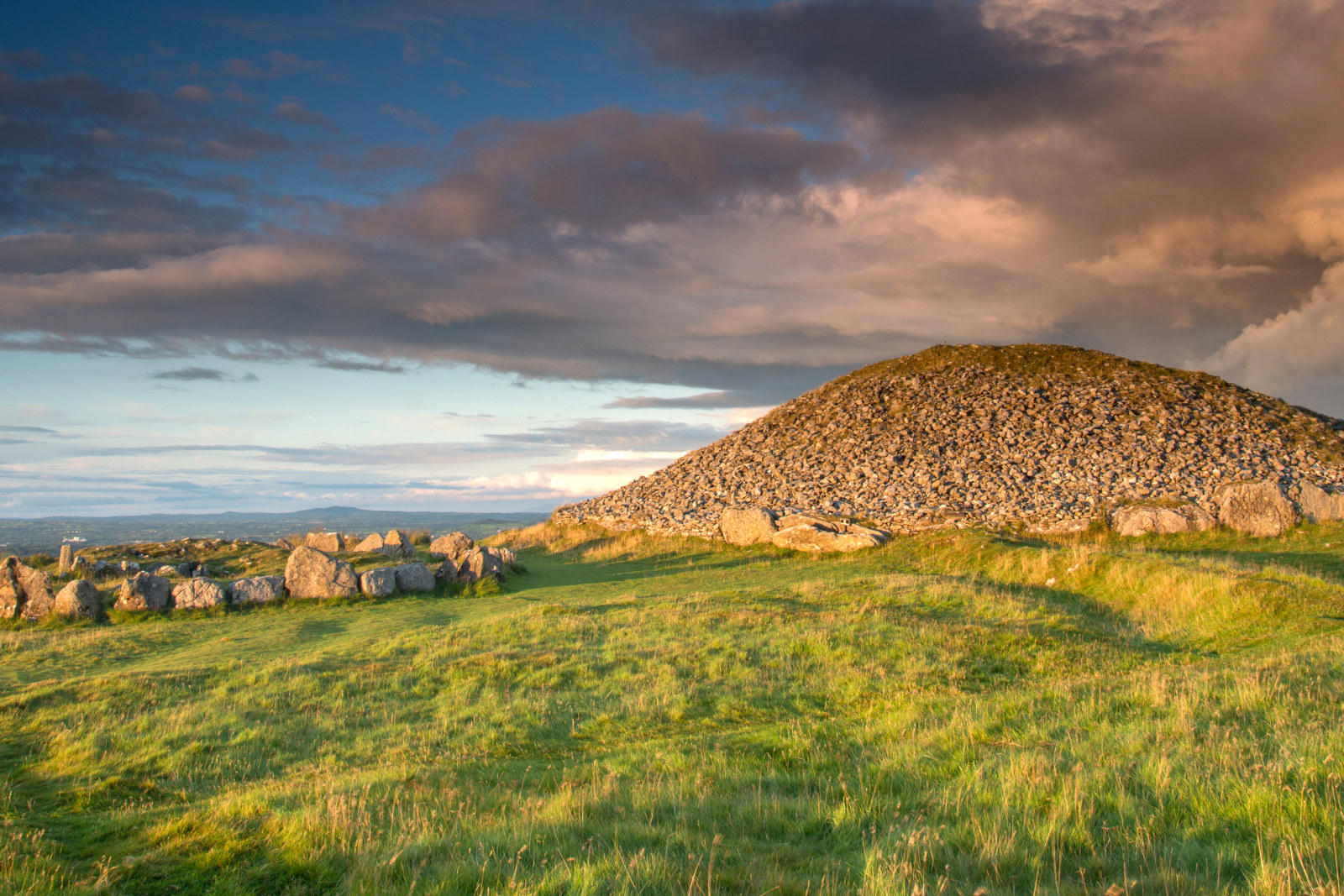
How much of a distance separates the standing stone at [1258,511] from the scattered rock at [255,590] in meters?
36.5

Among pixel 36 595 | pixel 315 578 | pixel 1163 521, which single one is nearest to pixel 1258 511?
pixel 1163 521

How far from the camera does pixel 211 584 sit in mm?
24797

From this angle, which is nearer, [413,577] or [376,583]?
[376,583]

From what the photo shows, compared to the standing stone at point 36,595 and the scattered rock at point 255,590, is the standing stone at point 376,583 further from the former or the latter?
the standing stone at point 36,595

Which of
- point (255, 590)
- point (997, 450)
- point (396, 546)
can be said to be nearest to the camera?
point (255, 590)

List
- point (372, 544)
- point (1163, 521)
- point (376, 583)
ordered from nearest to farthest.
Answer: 1. point (376, 583)
2. point (1163, 521)
3. point (372, 544)

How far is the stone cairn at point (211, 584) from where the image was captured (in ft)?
78.3

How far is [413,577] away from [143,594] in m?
8.27

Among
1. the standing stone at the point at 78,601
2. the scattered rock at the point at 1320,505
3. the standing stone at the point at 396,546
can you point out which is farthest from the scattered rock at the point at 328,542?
the scattered rock at the point at 1320,505

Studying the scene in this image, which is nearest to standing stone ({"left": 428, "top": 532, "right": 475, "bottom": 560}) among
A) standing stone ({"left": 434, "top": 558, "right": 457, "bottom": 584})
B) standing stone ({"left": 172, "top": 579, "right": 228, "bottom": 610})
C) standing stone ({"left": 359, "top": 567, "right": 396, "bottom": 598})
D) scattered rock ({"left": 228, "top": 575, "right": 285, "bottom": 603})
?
standing stone ({"left": 434, "top": 558, "right": 457, "bottom": 584})

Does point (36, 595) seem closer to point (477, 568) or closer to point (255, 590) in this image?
point (255, 590)

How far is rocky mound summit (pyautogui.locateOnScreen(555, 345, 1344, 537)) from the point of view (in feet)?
116

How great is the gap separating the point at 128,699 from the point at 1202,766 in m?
16.9

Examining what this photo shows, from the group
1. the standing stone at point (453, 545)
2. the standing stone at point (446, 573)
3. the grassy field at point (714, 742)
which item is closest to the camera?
the grassy field at point (714, 742)
